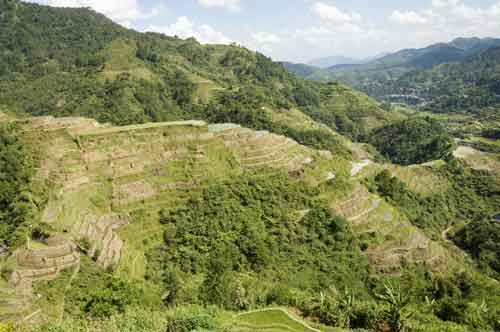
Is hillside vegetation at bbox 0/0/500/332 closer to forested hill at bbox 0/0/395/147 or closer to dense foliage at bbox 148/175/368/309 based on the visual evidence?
dense foliage at bbox 148/175/368/309

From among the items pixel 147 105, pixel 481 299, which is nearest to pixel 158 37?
pixel 147 105

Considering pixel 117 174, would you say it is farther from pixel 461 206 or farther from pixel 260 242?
pixel 461 206

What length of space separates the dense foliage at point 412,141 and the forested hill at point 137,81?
15.1 meters

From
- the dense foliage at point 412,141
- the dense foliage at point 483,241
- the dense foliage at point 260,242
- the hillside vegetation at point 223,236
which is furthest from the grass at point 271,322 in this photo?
the dense foliage at point 412,141

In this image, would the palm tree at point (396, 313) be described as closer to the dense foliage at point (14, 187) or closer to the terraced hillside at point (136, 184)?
the terraced hillside at point (136, 184)

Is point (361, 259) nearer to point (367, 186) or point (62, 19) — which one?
point (367, 186)

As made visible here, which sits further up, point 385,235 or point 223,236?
point 223,236

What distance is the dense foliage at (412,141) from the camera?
312ft

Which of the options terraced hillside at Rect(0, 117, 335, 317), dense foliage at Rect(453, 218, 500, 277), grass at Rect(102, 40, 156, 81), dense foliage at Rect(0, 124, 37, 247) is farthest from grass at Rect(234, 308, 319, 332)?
grass at Rect(102, 40, 156, 81)

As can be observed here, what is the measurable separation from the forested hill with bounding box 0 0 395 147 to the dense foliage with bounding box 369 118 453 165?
15.1 m

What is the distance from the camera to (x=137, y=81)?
3529 inches

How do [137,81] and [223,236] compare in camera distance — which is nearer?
[223,236]

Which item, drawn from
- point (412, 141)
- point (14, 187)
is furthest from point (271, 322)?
point (412, 141)

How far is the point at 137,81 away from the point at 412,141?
78.6 metres
